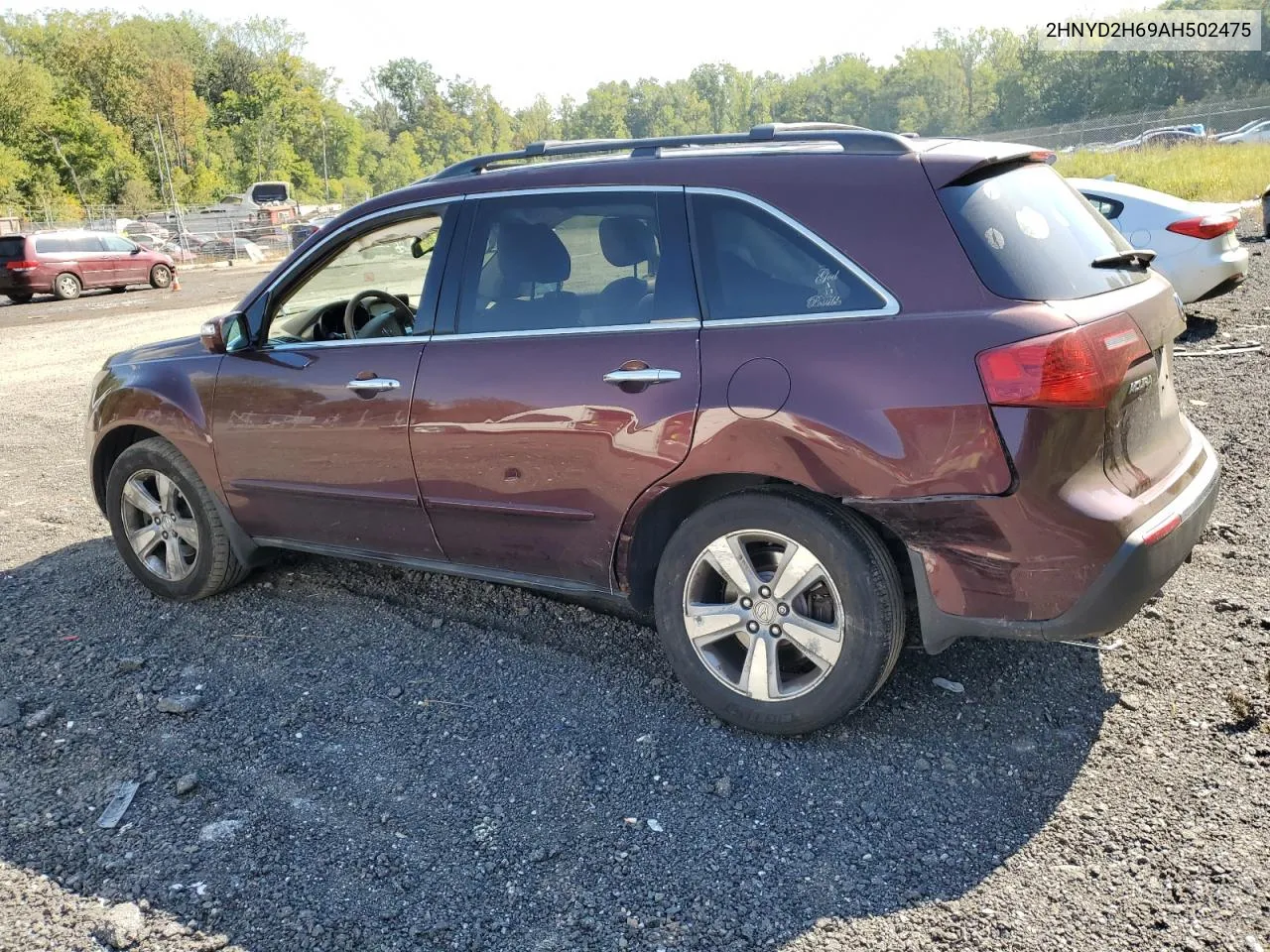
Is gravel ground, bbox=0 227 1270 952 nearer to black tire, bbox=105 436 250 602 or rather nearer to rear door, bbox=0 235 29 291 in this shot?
black tire, bbox=105 436 250 602

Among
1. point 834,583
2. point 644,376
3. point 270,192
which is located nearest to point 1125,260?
point 834,583

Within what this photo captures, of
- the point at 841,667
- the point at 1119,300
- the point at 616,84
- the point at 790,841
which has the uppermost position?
the point at 616,84

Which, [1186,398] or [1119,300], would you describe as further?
[1186,398]

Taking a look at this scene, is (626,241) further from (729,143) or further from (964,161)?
(964,161)

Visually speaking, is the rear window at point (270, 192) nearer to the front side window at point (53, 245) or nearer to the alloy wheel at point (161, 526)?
the front side window at point (53, 245)

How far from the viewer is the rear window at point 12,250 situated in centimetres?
2412

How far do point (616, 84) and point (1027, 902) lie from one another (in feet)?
540

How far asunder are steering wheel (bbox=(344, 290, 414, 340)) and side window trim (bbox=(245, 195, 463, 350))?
118 millimetres

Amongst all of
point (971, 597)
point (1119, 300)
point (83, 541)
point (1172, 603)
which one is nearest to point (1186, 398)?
point (1172, 603)

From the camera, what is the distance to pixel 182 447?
4.81 m

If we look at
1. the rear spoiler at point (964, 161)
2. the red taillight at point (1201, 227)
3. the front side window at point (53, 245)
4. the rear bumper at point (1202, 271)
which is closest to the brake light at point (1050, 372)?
the rear spoiler at point (964, 161)

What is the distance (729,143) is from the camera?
375cm

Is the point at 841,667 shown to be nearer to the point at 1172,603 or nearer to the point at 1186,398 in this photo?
the point at 1172,603

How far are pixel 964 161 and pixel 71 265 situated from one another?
26.9 meters
